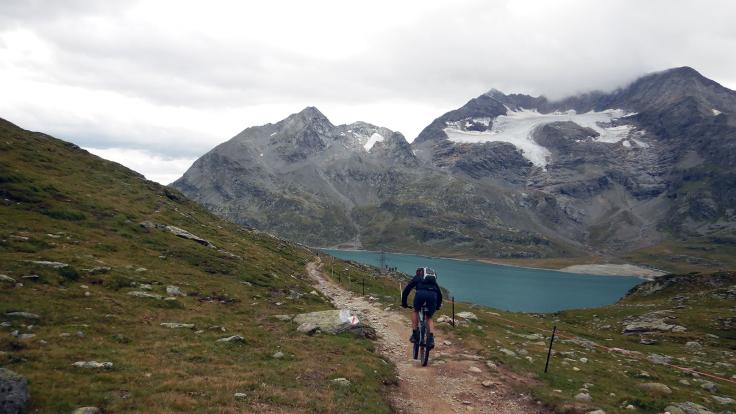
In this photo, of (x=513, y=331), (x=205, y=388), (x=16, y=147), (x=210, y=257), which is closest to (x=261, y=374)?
(x=205, y=388)

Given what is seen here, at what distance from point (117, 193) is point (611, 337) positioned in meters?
71.5

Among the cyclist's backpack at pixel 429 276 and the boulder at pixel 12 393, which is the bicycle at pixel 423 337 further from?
the boulder at pixel 12 393

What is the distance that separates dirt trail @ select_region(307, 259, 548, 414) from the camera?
59.0 ft

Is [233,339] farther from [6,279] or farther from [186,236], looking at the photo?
[186,236]

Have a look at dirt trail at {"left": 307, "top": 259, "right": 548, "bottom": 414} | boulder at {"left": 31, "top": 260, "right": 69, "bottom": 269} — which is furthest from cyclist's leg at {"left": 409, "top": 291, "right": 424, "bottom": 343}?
boulder at {"left": 31, "top": 260, "right": 69, "bottom": 269}

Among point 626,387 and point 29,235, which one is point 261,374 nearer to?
point 626,387

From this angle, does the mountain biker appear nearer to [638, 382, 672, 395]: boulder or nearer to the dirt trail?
the dirt trail

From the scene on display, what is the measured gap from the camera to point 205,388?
15.3 m

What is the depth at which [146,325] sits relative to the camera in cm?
2288

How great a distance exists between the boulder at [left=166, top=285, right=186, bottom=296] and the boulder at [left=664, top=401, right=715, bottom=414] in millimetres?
29950

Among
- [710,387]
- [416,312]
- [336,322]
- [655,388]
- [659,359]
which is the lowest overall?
[659,359]

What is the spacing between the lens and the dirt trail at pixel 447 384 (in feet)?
59.0

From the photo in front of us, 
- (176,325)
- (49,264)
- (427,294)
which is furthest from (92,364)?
(49,264)

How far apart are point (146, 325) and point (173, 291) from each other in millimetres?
8579
